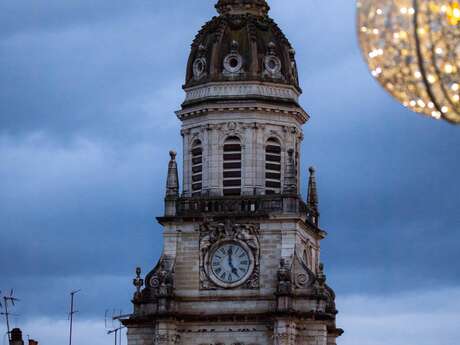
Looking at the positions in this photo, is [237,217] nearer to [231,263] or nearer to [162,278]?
[231,263]

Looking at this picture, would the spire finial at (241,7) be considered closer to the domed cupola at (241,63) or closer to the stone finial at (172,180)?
the domed cupola at (241,63)

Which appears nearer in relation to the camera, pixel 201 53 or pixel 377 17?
pixel 377 17

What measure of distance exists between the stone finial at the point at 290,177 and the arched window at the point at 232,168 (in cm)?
199

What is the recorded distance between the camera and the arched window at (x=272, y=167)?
85.9 meters

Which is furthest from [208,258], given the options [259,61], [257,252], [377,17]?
[377,17]

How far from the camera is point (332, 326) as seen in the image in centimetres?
8706

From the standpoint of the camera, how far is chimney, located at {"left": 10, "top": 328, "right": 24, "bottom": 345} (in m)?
91.6

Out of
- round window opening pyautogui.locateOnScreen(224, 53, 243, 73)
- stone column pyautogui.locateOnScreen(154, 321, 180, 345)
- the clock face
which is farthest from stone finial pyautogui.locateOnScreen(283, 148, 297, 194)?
stone column pyautogui.locateOnScreen(154, 321, 180, 345)

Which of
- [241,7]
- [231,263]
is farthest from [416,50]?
[241,7]

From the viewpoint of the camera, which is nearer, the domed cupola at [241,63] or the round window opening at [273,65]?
the domed cupola at [241,63]

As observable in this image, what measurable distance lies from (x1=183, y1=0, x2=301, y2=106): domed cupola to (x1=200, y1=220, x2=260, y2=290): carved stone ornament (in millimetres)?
5558

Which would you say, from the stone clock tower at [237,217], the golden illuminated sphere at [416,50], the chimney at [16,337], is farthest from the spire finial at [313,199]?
the golden illuminated sphere at [416,50]

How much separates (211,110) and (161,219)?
504 cm

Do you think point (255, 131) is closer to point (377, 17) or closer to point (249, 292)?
point (249, 292)
